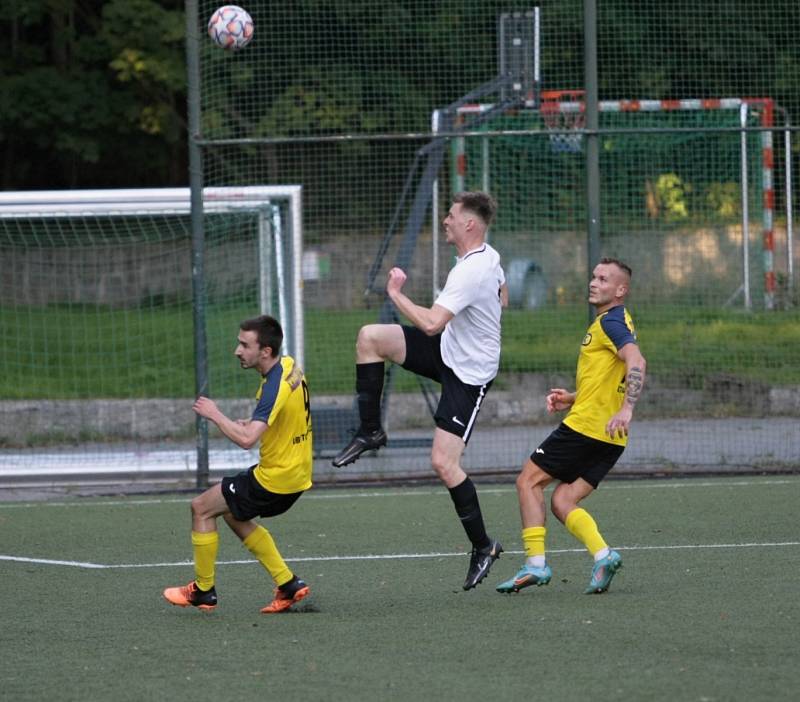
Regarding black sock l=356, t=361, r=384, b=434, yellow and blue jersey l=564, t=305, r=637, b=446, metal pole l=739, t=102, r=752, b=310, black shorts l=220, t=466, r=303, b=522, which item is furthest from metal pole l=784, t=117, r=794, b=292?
black shorts l=220, t=466, r=303, b=522

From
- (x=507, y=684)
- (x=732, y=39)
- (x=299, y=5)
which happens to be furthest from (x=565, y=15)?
(x=507, y=684)

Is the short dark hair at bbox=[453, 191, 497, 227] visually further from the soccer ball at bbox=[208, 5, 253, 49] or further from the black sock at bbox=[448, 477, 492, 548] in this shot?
the soccer ball at bbox=[208, 5, 253, 49]

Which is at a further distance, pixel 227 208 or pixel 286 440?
pixel 227 208

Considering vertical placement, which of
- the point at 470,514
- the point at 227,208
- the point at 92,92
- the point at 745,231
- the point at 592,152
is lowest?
the point at 470,514

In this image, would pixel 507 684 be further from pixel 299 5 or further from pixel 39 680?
pixel 299 5

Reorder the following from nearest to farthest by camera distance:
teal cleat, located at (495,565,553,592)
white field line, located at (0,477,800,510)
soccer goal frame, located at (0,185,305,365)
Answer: teal cleat, located at (495,565,553,592), white field line, located at (0,477,800,510), soccer goal frame, located at (0,185,305,365)

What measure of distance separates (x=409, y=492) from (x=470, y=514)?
4.32 meters

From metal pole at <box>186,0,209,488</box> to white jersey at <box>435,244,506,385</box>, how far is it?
4.75 m

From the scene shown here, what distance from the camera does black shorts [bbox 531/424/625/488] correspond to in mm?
7289

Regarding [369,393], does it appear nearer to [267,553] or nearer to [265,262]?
[267,553]

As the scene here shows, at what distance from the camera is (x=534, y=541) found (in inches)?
285

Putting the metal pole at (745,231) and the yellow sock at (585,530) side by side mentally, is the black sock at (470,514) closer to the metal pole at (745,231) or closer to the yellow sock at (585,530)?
the yellow sock at (585,530)

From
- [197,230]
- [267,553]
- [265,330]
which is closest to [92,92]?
[197,230]

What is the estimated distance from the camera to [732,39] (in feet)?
53.8
